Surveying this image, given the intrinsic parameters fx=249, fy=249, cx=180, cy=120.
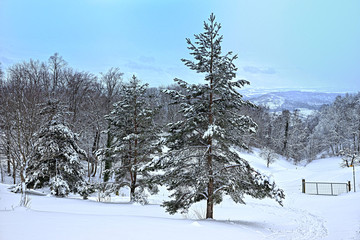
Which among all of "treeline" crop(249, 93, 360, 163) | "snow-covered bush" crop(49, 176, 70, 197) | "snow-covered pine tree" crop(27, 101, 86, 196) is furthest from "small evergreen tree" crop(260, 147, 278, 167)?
"snow-covered bush" crop(49, 176, 70, 197)

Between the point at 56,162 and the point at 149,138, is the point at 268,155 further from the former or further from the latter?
the point at 56,162

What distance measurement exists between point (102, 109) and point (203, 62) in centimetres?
2173

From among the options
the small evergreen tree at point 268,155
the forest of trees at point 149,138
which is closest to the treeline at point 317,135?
the small evergreen tree at point 268,155

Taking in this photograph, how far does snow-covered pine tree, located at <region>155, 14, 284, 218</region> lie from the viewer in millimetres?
8906

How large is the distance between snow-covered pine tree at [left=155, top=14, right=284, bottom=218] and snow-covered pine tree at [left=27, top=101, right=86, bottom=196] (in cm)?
819

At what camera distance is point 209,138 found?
938 centimetres

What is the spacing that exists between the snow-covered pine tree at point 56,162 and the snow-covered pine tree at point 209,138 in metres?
8.19

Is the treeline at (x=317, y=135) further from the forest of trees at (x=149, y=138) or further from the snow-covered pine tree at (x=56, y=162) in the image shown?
the snow-covered pine tree at (x=56, y=162)

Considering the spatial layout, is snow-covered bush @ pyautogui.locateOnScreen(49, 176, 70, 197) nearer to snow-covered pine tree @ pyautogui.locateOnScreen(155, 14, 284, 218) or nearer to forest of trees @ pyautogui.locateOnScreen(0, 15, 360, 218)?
forest of trees @ pyautogui.locateOnScreen(0, 15, 360, 218)

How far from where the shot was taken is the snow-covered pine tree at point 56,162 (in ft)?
47.3

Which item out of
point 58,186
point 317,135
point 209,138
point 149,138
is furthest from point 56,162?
point 317,135

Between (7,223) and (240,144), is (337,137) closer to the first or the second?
(240,144)

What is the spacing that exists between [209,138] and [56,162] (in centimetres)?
985

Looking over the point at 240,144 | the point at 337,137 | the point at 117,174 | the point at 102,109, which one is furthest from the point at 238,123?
the point at 337,137
